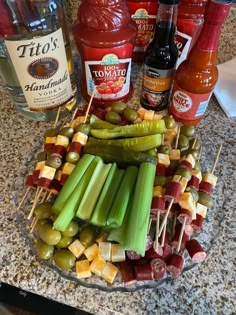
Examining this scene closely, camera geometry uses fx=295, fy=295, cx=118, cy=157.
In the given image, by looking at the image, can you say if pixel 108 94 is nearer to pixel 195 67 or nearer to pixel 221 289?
pixel 195 67

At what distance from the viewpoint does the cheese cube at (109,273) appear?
1.69 feet

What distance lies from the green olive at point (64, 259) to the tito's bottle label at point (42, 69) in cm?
36

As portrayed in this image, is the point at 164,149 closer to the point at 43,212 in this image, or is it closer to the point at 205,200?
the point at 205,200

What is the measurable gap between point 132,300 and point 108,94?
48cm

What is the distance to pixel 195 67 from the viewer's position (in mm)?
654

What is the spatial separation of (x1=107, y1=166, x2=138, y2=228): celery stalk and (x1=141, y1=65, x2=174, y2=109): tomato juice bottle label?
0.25m

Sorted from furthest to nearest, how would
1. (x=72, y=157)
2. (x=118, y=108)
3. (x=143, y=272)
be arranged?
(x=118, y=108) → (x=72, y=157) → (x=143, y=272)

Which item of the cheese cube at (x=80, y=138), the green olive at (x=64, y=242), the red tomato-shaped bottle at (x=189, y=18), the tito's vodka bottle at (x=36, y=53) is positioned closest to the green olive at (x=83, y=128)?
the cheese cube at (x=80, y=138)

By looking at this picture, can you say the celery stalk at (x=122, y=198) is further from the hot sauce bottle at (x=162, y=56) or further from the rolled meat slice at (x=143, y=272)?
the hot sauce bottle at (x=162, y=56)

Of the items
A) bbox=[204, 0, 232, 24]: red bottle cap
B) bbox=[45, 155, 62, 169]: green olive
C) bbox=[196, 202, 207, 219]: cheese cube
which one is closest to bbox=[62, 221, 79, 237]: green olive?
bbox=[45, 155, 62, 169]: green olive

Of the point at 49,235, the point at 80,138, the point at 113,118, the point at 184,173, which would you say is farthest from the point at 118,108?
the point at 49,235

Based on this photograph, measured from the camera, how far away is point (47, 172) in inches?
22.9

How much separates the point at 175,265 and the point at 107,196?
0.56 feet

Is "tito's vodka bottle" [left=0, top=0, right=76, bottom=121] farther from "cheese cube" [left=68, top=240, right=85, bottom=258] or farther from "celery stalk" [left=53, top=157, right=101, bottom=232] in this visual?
"cheese cube" [left=68, top=240, right=85, bottom=258]
